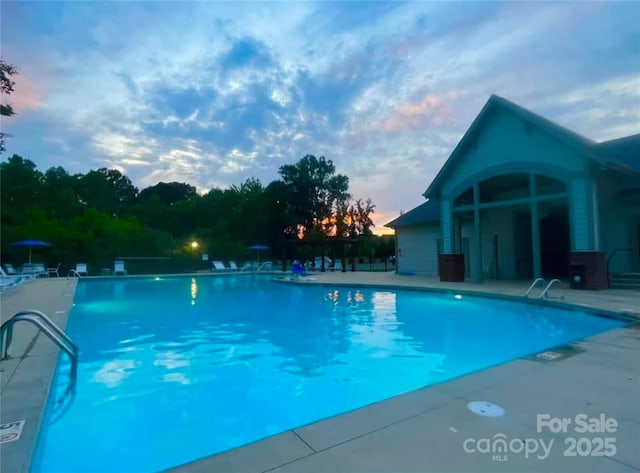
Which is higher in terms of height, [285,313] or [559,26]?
[559,26]

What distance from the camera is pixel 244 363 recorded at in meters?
5.48

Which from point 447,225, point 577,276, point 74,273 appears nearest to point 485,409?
point 577,276

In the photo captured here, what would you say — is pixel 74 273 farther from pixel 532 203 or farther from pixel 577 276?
pixel 577 276

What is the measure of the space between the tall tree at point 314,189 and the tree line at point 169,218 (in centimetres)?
10

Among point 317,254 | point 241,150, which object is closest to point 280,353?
point 241,150

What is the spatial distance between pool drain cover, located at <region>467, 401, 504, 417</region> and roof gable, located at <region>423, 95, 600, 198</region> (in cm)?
1091

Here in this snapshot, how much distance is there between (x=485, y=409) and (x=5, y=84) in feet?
30.6

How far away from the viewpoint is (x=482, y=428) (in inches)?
96.7

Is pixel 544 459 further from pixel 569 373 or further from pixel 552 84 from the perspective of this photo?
pixel 552 84

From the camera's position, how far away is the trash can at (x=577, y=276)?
11.0m

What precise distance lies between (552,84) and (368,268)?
57.1ft

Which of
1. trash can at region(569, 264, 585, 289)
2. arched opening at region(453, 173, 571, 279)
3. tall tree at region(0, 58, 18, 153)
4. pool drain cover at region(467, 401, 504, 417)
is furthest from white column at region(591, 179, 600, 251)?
tall tree at region(0, 58, 18, 153)

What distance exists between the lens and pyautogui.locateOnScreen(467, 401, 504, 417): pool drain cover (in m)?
2.69

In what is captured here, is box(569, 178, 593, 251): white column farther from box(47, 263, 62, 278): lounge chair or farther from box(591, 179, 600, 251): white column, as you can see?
box(47, 263, 62, 278): lounge chair
